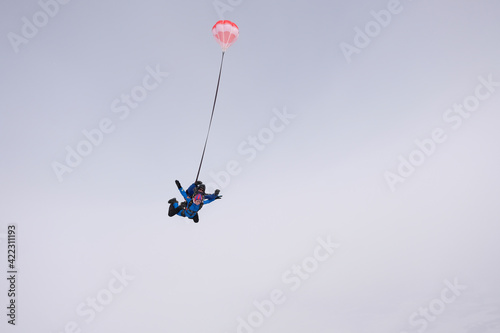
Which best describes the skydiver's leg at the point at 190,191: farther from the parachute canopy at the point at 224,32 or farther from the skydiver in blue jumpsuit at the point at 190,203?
the parachute canopy at the point at 224,32

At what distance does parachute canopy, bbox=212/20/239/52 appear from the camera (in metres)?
12.8

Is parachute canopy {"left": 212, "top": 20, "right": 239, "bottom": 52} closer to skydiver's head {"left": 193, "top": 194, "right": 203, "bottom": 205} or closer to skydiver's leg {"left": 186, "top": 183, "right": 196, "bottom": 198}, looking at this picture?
skydiver's leg {"left": 186, "top": 183, "right": 196, "bottom": 198}

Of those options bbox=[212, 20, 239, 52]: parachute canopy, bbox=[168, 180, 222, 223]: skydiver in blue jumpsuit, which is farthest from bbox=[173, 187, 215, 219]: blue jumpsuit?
bbox=[212, 20, 239, 52]: parachute canopy

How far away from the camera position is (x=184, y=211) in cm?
1370

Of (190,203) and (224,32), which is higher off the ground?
(224,32)

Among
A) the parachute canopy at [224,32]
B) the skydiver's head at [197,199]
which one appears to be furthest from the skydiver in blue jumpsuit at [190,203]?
the parachute canopy at [224,32]

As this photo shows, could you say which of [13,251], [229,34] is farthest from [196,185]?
[13,251]

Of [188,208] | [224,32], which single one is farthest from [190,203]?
[224,32]

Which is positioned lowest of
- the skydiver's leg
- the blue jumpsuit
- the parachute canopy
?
the blue jumpsuit

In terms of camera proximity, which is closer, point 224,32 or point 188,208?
point 224,32

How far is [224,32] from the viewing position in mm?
12852

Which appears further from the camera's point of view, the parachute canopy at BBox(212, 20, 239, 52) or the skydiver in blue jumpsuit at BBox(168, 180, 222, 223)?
the skydiver in blue jumpsuit at BBox(168, 180, 222, 223)

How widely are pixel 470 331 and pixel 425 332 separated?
28610 mm

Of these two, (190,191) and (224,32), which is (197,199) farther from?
(224,32)
